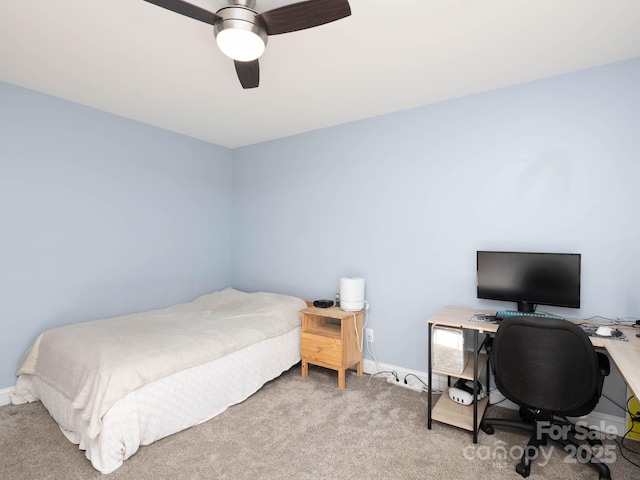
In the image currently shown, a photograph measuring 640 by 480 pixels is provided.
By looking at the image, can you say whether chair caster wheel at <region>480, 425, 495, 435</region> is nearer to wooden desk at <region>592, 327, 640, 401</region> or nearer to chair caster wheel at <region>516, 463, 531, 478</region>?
chair caster wheel at <region>516, 463, 531, 478</region>

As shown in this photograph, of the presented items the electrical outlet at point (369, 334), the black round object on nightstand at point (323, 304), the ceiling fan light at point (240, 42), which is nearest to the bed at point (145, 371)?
the black round object on nightstand at point (323, 304)

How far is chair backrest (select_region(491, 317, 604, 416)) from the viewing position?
5.35 ft

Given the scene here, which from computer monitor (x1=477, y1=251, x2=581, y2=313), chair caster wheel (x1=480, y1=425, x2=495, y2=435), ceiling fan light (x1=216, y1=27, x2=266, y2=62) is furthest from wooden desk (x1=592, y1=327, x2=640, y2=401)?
ceiling fan light (x1=216, y1=27, x2=266, y2=62)

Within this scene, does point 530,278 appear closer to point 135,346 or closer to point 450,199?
point 450,199

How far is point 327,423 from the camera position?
7.50 ft

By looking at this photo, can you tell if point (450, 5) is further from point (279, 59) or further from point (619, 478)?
point (619, 478)

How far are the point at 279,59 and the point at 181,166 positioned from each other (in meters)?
2.06

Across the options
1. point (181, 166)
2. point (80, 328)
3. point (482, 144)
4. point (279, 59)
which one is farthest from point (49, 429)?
point (482, 144)

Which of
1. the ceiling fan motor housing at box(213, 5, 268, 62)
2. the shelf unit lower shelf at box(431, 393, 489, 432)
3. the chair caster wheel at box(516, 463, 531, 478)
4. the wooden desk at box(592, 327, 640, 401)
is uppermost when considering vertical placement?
the ceiling fan motor housing at box(213, 5, 268, 62)

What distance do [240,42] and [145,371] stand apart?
192cm

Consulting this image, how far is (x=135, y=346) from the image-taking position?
7.13ft

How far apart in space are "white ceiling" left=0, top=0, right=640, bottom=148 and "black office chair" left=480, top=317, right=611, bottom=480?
1.60 meters

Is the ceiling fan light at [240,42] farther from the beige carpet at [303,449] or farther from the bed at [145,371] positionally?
the beige carpet at [303,449]

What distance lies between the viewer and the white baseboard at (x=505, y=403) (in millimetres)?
2127
